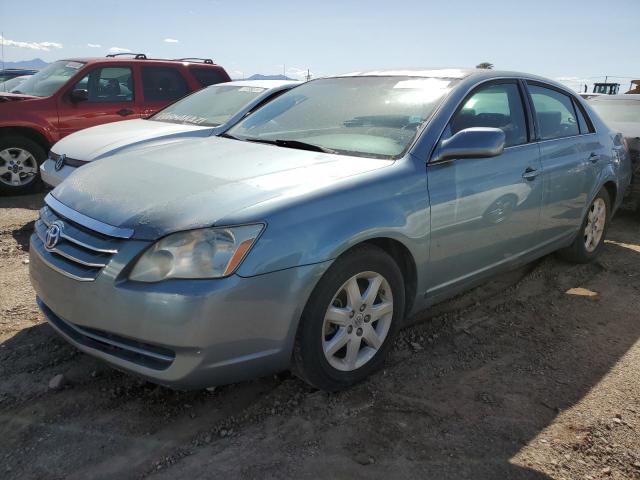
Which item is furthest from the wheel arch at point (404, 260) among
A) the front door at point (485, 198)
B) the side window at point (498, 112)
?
the side window at point (498, 112)

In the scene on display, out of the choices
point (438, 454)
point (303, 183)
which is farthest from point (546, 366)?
point (303, 183)

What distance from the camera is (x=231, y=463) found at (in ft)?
7.52

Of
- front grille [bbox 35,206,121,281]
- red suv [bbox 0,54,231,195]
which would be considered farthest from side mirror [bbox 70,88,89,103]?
front grille [bbox 35,206,121,281]

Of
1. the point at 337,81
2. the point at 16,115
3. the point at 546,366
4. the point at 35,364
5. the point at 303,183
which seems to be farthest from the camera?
the point at 16,115

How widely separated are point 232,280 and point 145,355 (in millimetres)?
511

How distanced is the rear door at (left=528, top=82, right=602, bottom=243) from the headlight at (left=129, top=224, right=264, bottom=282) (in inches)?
93.9

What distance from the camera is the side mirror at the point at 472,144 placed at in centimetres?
298

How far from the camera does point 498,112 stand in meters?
3.70

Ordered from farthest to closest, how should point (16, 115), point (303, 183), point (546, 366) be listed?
point (16, 115), point (546, 366), point (303, 183)

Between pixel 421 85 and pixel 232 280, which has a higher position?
pixel 421 85

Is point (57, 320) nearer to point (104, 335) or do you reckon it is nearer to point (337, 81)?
point (104, 335)

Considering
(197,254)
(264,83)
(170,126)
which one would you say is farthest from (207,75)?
(197,254)

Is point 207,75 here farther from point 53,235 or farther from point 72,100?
point 53,235

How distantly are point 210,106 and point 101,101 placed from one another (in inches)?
72.8
